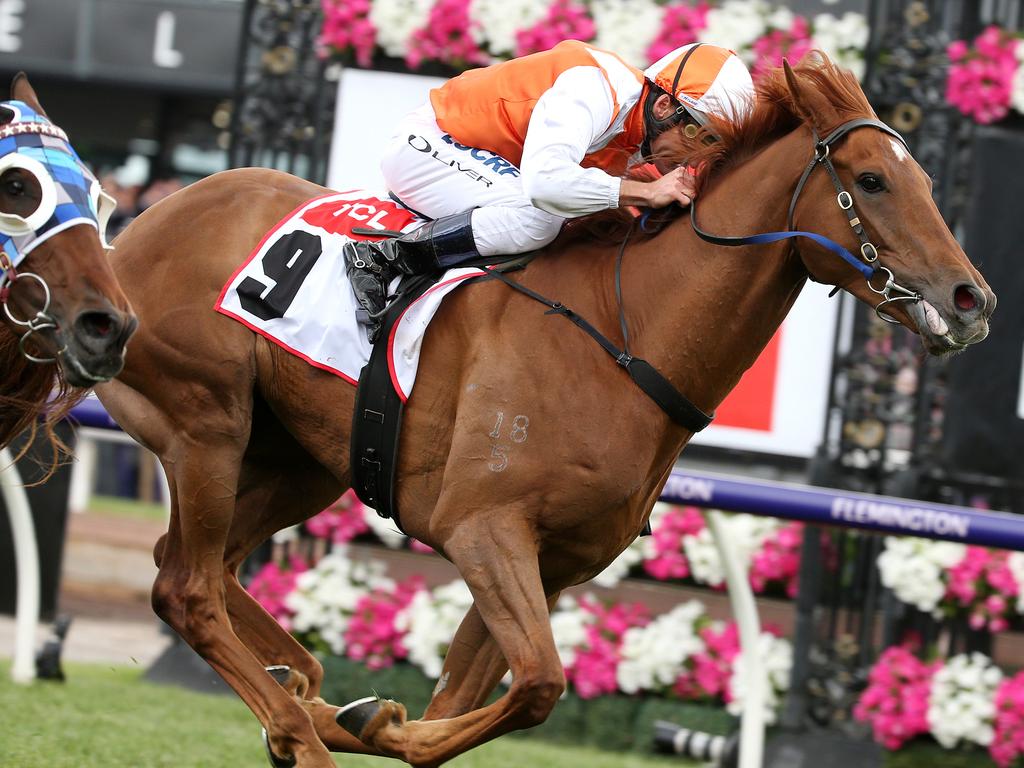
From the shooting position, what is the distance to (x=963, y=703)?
5859 mm

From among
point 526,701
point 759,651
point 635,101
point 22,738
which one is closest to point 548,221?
point 635,101

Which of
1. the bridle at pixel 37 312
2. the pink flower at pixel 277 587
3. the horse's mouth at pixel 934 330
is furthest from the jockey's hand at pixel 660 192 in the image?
the pink flower at pixel 277 587

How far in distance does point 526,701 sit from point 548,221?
1.21 metres

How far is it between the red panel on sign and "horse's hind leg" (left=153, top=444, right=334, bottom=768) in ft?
8.57

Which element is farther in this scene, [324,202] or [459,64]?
[459,64]

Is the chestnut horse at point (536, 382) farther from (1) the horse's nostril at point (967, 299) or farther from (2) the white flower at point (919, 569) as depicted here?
(2) the white flower at point (919, 569)

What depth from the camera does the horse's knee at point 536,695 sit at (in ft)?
12.0

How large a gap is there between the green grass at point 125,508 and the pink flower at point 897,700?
16.7 feet

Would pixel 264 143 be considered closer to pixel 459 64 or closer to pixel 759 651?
pixel 459 64

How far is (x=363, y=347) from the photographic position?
4.09 metres

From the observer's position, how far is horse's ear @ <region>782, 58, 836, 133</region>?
370 centimetres

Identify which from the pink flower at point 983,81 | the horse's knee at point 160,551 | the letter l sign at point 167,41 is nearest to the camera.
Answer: the horse's knee at point 160,551

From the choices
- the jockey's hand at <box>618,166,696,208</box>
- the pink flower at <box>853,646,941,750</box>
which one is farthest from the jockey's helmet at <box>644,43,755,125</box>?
the pink flower at <box>853,646,941,750</box>

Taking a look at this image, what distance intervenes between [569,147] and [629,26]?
2.91 meters
